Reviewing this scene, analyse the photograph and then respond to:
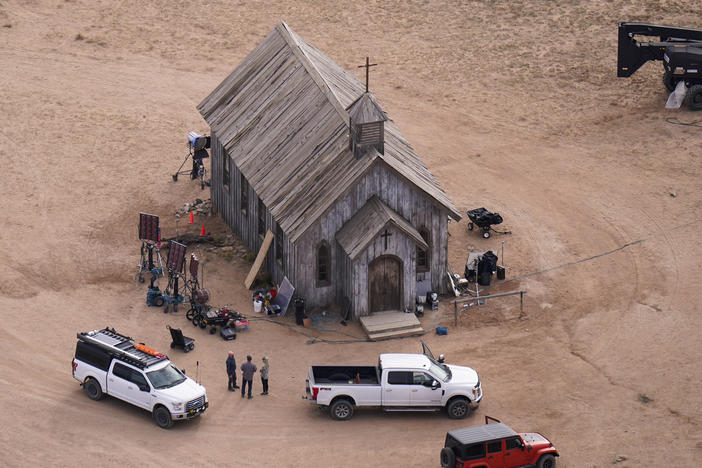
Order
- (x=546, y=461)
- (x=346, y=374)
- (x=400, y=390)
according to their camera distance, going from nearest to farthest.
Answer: (x=546, y=461) → (x=400, y=390) → (x=346, y=374)

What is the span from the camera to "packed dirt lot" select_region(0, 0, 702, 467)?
141 feet

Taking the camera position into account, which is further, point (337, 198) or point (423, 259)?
point (423, 259)

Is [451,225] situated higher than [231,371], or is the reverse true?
[451,225]

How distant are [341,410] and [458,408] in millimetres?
4041

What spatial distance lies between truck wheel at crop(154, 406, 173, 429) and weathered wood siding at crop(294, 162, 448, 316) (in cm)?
955

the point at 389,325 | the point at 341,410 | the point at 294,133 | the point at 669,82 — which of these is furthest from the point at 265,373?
the point at 669,82

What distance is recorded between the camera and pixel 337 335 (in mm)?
49281

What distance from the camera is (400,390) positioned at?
4325 cm

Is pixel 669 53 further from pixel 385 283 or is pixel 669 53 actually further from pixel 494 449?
pixel 494 449

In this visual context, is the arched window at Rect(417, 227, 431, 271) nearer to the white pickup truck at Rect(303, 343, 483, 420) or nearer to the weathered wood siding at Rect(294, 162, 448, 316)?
the weathered wood siding at Rect(294, 162, 448, 316)

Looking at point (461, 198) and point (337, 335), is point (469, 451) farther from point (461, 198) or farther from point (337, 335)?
point (461, 198)

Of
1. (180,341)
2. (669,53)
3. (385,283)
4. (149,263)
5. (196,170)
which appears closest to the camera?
(180,341)

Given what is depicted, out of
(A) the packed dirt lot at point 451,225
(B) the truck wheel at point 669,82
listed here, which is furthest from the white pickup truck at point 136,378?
(B) the truck wheel at point 669,82

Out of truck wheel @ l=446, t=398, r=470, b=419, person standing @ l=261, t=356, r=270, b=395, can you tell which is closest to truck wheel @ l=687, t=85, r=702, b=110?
truck wheel @ l=446, t=398, r=470, b=419
